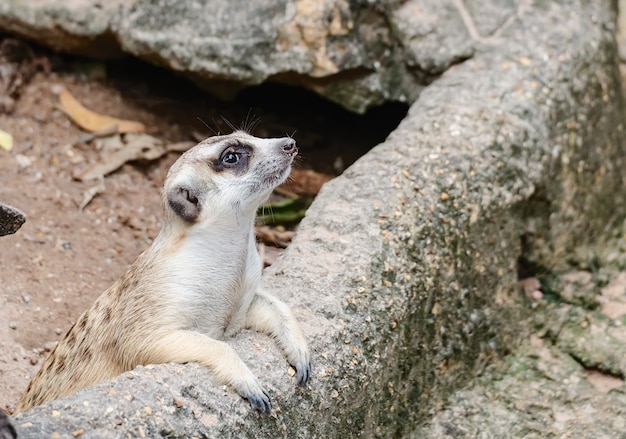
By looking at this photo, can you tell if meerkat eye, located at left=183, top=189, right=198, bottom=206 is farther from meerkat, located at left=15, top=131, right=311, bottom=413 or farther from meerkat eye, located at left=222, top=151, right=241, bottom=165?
meerkat eye, located at left=222, top=151, right=241, bottom=165

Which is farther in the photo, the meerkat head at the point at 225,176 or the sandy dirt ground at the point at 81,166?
the sandy dirt ground at the point at 81,166

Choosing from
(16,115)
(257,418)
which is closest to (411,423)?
(257,418)

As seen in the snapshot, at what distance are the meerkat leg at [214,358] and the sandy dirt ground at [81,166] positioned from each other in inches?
37.4

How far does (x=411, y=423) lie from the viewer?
367 centimetres

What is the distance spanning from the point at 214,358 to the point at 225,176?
704 mm

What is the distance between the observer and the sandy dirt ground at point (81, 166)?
13.3ft

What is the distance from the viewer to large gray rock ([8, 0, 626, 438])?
278 cm

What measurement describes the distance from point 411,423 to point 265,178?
116 cm

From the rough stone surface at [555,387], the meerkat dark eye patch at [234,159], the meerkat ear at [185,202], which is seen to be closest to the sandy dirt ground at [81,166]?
the meerkat ear at [185,202]

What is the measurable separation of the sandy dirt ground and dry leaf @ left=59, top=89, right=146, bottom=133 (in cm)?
4

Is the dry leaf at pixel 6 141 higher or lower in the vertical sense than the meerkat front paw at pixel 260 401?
lower

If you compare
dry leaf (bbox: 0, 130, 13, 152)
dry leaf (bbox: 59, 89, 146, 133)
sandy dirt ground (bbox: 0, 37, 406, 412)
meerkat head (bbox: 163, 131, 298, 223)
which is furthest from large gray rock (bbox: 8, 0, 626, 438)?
dry leaf (bbox: 0, 130, 13, 152)

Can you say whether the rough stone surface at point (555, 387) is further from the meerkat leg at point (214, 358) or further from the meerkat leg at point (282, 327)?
the meerkat leg at point (214, 358)

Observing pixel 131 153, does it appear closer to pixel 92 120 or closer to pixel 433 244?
pixel 92 120
